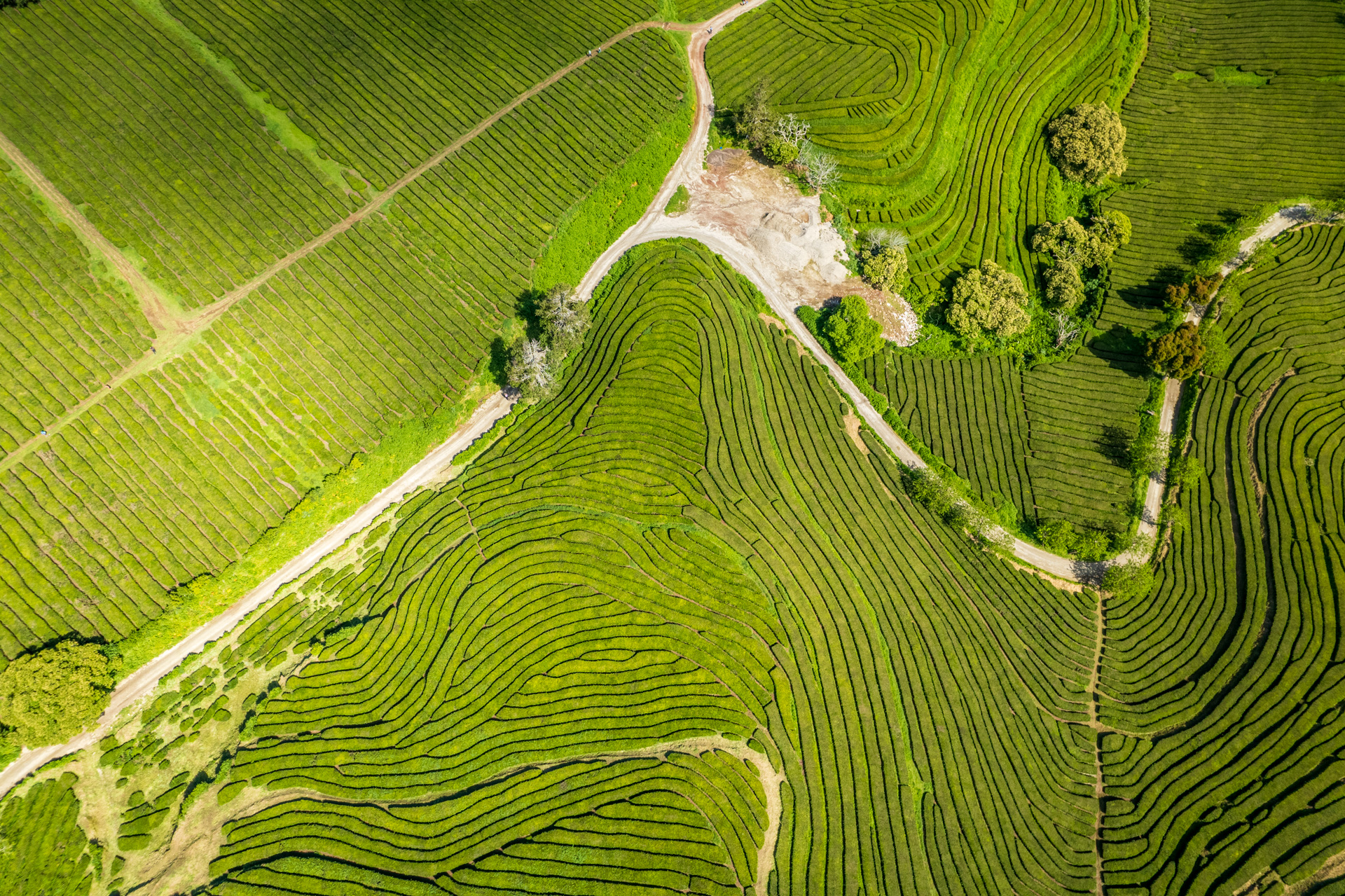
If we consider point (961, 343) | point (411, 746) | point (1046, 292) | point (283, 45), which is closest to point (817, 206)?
point (961, 343)

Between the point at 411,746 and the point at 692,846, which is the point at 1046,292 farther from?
the point at 411,746

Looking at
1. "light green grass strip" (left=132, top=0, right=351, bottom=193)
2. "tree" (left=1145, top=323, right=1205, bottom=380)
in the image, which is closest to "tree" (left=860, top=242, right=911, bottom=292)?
"tree" (left=1145, top=323, right=1205, bottom=380)

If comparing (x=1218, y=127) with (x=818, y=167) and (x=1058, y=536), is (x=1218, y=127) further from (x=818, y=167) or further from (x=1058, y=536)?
(x=1058, y=536)

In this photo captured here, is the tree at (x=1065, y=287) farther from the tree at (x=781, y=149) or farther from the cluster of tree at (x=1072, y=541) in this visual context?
the tree at (x=781, y=149)

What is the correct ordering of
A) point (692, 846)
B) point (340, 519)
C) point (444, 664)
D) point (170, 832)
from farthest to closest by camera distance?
point (340, 519) < point (444, 664) < point (170, 832) < point (692, 846)

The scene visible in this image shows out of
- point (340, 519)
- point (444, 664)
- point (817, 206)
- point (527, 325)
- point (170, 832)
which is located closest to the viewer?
point (170, 832)

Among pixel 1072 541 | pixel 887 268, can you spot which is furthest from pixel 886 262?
pixel 1072 541

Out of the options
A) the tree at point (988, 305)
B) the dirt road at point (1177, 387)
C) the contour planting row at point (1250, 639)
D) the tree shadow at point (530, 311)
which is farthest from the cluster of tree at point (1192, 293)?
the tree shadow at point (530, 311)
